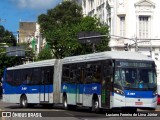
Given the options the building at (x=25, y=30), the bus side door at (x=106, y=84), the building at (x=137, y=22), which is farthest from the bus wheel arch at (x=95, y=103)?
the building at (x=25, y=30)

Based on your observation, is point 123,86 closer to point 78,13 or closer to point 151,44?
point 151,44

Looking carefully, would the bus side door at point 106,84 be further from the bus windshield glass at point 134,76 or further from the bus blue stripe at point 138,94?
the bus blue stripe at point 138,94

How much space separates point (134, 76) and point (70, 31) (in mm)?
35674

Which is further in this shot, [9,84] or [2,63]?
[2,63]

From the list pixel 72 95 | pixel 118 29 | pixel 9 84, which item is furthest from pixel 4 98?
pixel 118 29

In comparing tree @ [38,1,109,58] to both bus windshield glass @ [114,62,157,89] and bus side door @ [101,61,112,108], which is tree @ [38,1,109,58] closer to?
bus side door @ [101,61,112,108]

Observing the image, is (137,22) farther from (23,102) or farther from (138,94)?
(138,94)

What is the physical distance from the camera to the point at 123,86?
85.8 feet

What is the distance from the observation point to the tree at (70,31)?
59.2 m

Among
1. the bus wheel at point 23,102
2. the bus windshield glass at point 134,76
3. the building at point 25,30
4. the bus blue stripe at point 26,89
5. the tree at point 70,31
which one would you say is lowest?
the bus wheel at point 23,102

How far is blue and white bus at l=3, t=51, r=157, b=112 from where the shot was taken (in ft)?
86.3

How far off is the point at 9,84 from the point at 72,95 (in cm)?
801

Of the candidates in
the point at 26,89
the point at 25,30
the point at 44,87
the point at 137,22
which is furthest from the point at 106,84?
the point at 25,30

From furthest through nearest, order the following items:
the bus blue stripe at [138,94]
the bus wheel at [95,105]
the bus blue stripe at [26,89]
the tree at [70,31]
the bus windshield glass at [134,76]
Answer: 1. the tree at [70,31]
2. the bus blue stripe at [26,89]
3. the bus wheel at [95,105]
4. the bus windshield glass at [134,76]
5. the bus blue stripe at [138,94]
